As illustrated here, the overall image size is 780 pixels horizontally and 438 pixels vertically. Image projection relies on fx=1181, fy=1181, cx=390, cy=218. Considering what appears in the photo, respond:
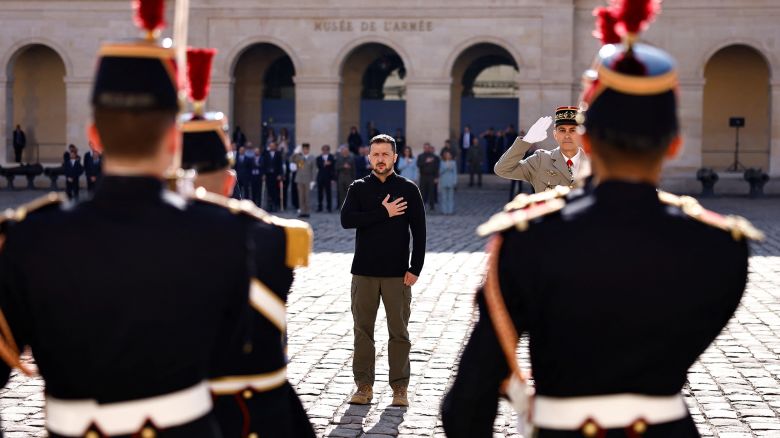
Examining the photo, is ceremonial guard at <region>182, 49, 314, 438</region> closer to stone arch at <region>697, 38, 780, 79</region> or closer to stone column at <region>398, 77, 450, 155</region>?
stone column at <region>398, 77, 450, 155</region>

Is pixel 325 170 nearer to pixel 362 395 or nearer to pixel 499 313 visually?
pixel 362 395

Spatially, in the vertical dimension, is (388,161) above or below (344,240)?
above

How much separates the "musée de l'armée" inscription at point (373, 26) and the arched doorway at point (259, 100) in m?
4.04

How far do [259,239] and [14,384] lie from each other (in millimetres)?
5395

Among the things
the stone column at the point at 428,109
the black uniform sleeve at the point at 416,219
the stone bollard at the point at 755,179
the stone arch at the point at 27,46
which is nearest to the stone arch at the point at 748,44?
the stone bollard at the point at 755,179

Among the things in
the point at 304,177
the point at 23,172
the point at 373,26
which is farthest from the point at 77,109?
the point at 304,177

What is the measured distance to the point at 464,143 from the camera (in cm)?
3825

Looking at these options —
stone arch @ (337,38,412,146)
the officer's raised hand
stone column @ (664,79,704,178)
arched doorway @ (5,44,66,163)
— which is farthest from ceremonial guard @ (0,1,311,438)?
arched doorway @ (5,44,66,163)

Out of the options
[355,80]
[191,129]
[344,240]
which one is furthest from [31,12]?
[191,129]

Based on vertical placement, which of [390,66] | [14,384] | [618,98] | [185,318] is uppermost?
[390,66]

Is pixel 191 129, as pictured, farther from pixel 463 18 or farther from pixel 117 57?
pixel 463 18

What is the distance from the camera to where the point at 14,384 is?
29.1 ft

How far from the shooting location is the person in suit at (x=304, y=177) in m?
28.1

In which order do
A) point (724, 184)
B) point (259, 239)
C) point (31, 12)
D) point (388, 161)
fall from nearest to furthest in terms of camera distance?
point (259, 239), point (388, 161), point (724, 184), point (31, 12)
